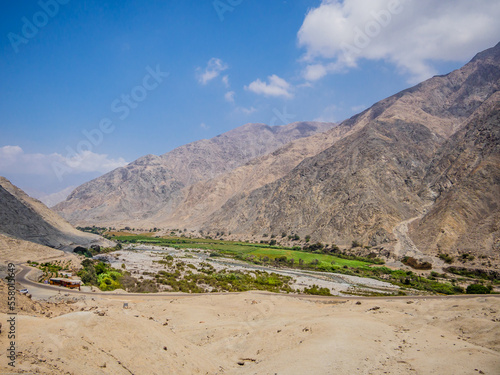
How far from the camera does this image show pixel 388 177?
83.8 meters

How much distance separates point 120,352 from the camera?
369 inches

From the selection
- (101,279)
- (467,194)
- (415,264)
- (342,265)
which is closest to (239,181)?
(342,265)

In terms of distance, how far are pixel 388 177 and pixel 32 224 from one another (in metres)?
85.2

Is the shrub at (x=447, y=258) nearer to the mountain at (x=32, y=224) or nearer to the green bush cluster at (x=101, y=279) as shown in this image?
the green bush cluster at (x=101, y=279)

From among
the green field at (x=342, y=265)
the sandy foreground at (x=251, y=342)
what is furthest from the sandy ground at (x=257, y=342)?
the green field at (x=342, y=265)

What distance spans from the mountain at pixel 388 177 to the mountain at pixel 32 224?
52.6 metres

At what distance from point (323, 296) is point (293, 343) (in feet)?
54.7

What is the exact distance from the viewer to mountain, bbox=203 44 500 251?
232 feet

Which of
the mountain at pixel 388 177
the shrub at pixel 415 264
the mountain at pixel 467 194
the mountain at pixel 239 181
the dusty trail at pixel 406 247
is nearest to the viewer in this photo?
the shrub at pixel 415 264

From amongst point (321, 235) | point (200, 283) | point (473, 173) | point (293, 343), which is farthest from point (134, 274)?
point (473, 173)

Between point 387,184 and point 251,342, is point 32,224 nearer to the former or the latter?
point 251,342

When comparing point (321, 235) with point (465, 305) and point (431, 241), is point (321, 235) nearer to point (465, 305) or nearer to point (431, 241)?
point (431, 241)

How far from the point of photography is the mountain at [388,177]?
2781 inches

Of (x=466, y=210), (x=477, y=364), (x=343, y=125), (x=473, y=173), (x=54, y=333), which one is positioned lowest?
(x=477, y=364)
